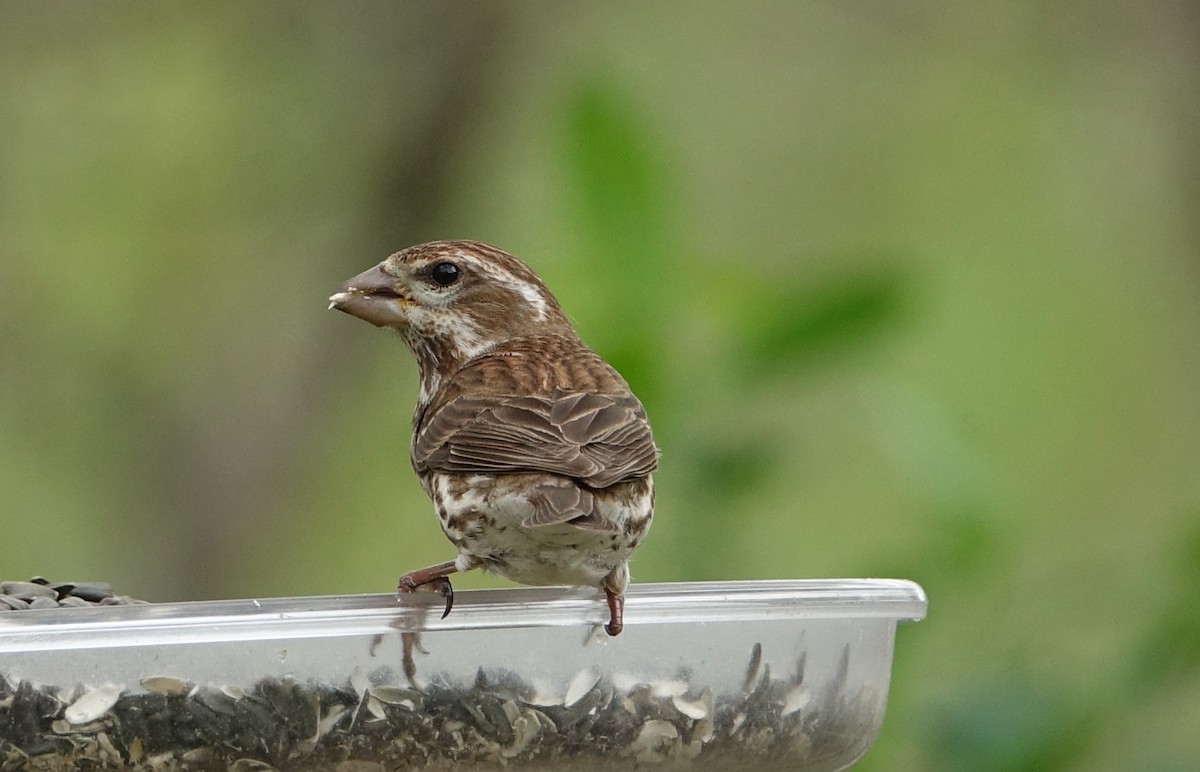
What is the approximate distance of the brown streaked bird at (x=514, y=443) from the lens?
3621 millimetres

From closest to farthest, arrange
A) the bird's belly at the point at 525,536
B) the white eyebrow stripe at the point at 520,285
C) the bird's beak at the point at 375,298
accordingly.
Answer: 1. the bird's belly at the point at 525,536
2. the bird's beak at the point at 375,298
3. the white eyebrow stripe at the point at 520,285

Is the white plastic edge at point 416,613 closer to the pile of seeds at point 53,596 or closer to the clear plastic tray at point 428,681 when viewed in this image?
the clear plastic tray at point 428,681

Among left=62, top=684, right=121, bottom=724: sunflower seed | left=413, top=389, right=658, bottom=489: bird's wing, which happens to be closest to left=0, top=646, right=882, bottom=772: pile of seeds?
left=62, top=684, right=121, bottom=724: sunflower seed

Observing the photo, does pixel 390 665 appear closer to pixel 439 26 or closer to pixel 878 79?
pixel 439 26

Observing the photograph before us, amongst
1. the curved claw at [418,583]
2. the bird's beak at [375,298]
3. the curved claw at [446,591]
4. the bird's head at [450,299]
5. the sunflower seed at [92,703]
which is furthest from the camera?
the bird's head at [450,299]

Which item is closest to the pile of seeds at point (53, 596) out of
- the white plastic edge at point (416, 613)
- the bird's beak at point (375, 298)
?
the white plastic edge at point (416, 613)

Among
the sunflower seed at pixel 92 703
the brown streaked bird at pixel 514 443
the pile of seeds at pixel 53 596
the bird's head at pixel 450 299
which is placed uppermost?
the bird's head at pixel 450 299

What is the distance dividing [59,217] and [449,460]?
23.4ft

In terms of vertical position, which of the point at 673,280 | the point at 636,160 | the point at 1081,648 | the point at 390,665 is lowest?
the point at 1081,648

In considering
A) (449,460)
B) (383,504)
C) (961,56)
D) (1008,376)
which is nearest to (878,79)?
(961,56)

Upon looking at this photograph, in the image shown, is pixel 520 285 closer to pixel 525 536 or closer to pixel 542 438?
pixel 542 438

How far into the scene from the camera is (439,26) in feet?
33.1

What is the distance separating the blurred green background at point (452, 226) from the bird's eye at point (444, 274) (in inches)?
113

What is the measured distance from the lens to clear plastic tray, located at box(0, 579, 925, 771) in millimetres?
2963
